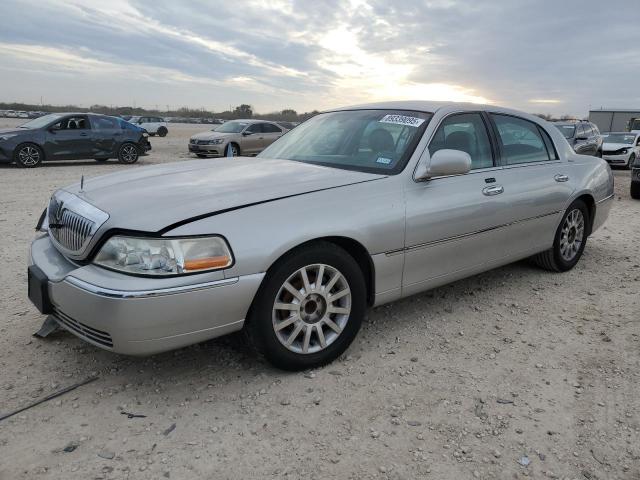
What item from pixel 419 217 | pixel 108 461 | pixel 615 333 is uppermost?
pixel 419 217

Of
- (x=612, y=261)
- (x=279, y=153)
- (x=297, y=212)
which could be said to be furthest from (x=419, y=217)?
(x=612, y=261)

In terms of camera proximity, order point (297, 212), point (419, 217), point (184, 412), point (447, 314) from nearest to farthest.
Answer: point (184, 412)
point (297, 212)
point (419, 217)
point (447, 314)

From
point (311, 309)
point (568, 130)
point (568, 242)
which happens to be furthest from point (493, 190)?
point (568, 130)

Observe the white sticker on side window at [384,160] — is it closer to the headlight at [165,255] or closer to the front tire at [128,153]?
the headlight at [165,255]

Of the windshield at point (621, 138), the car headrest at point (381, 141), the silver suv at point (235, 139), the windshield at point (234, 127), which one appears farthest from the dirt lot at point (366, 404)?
the windshield at point (621, 138)

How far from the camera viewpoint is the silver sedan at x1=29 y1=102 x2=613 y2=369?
8.01ft

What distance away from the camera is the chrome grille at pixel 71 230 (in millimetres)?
2650

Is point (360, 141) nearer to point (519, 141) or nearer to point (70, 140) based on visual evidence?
point (519, 141)

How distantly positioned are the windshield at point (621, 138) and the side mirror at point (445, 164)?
1771 centimetres

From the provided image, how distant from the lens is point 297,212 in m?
2.75

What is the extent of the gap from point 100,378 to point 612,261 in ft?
16.9

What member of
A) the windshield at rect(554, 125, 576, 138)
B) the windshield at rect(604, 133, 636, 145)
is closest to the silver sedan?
the windshield at rect(554, 125, 576, 138)

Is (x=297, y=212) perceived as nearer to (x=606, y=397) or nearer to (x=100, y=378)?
(x=100, y=378)

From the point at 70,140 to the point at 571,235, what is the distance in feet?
42.4
